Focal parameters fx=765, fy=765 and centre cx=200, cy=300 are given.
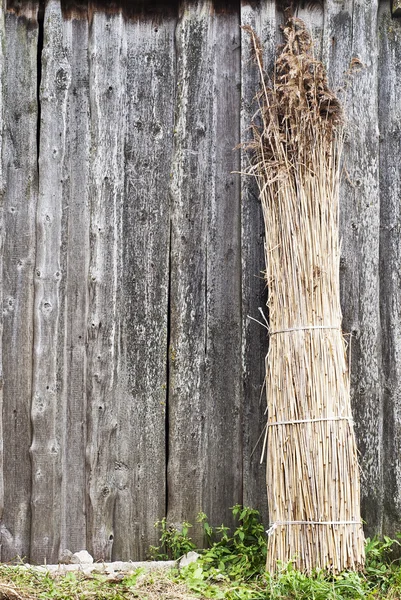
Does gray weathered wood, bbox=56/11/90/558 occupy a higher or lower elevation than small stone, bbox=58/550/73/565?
higher

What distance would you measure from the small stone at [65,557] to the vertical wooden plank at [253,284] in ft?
2.81

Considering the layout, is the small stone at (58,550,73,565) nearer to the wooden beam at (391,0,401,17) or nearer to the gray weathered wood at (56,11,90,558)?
the gray weathered wood at (56,11,90,558)

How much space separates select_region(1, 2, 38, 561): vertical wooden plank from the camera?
11.8 feet

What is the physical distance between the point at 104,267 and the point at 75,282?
0.16m

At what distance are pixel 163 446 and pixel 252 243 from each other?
3.44 feet

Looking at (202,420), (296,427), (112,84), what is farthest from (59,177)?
(296,427)

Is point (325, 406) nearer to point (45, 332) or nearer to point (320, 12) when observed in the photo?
point (45, 332)

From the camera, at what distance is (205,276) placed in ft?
12.0

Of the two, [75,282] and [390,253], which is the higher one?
[390,253]

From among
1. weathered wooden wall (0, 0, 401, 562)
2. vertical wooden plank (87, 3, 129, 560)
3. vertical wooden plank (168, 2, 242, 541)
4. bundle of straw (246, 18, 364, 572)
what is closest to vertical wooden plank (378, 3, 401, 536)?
weathered wooden wall (0, 0, 401, 562)

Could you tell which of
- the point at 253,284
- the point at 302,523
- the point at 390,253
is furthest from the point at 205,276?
the point at 302,523

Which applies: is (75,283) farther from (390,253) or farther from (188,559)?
(390,253)

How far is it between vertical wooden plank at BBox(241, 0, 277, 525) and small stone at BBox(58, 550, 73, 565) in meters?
0.86

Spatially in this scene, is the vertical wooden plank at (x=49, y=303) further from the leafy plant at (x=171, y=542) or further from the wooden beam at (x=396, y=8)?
the wooden beam at (x=396, y=8)
